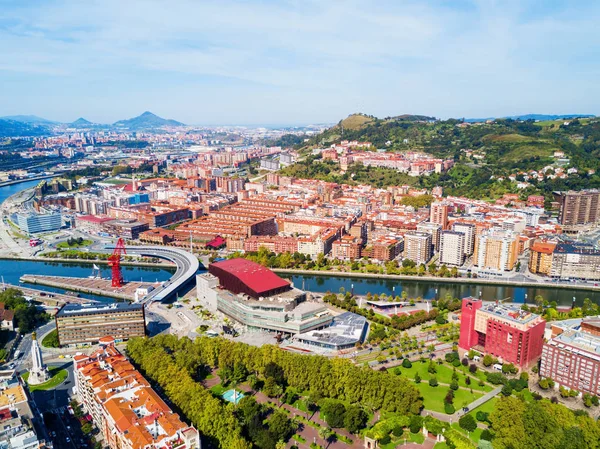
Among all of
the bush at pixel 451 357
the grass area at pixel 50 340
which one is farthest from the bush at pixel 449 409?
the grass area at pixel 50 340

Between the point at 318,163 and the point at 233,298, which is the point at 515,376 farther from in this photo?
the point at 318,163

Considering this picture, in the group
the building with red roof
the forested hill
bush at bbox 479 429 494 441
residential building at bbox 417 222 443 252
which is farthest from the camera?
the forested hill

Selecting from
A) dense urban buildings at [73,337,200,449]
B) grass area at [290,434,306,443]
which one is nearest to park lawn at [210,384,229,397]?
dense urban buildings at [73,337,200,449]

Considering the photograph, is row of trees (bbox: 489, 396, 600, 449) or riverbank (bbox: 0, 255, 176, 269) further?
riverbank (bbox: 0, 255, 176, 269)

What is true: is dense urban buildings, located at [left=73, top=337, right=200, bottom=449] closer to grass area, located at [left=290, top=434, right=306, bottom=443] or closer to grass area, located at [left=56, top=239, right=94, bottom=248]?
grass area, located at [left=290, top=434, right=306, bottom=443]

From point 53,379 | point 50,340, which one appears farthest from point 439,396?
point 50,340

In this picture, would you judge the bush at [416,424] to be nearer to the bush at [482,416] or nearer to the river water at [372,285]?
the bush at [482,416]

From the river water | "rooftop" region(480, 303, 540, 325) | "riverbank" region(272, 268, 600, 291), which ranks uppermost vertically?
"rooftop" region(480, 303, 540, 325)

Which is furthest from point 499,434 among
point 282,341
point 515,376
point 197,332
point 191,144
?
point 191,144
